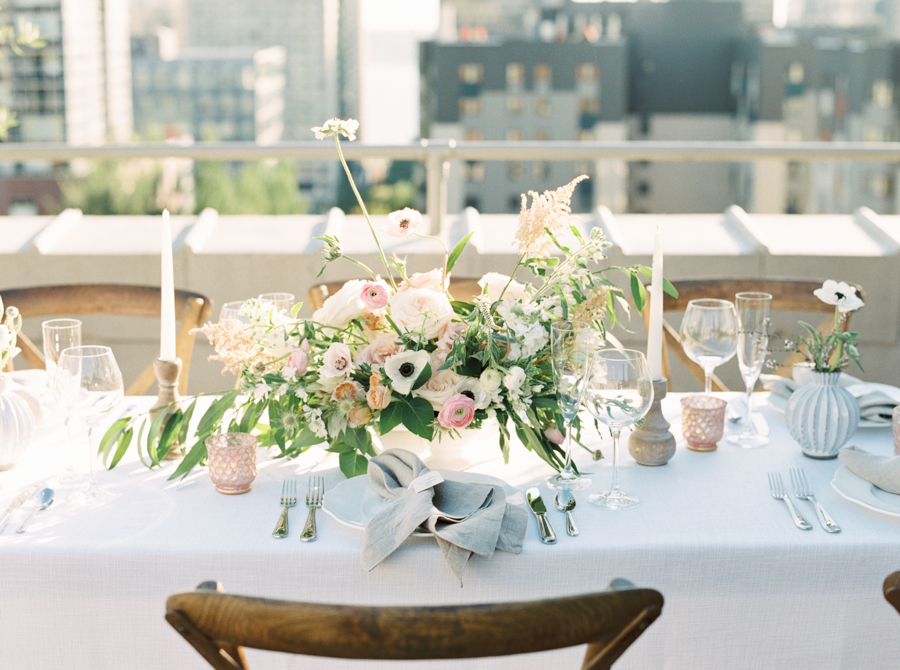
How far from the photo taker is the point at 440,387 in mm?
1228

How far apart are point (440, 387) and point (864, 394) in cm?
76

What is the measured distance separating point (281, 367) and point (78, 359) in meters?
0.25

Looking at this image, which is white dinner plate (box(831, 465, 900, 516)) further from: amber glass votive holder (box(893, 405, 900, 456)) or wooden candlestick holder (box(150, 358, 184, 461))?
wooden candlestick holder (box(150, 358, 184, 461))

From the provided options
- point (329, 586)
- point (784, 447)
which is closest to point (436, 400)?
point (329, 586)

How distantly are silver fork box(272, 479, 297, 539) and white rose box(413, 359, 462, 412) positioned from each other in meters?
0.20

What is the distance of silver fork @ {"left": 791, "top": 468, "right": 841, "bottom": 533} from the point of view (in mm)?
1132

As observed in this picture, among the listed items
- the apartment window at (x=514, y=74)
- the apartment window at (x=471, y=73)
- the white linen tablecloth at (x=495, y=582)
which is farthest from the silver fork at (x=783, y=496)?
the apartment window at (x=514, y=74)

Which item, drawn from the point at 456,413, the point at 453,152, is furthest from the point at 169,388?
the point at 453,152

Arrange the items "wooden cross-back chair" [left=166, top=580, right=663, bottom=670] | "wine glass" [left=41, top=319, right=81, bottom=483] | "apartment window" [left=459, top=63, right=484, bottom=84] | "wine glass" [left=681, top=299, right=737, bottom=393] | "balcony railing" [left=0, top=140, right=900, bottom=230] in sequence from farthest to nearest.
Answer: "apartment window" [left=459, top=63, right=484, bottom=84] → "balcony railing" [left=0, top=140, right=900, bottom=230] → "wine glass" [left=681, top=299, right=737, bottom=393] → "wine glass" [left=41, top=319, right=81, bottom=483] → "wooden cross-back chair" [left=166, top=580, right=663, bottom=670]

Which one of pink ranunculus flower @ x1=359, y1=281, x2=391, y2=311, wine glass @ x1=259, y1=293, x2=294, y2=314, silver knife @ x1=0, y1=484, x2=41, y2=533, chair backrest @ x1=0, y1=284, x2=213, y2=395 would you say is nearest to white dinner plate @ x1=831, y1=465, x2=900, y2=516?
pink ranunculus flower @ x1=359, y1=281, x2=391, y2=311

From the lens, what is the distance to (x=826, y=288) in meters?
1.40

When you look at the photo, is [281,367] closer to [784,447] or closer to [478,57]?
[784,447]

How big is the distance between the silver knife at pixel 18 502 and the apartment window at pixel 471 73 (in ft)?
131

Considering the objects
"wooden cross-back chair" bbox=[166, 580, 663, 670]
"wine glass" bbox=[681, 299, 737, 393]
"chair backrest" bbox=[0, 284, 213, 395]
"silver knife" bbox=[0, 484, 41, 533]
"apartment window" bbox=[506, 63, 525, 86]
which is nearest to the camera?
"wooden cross-back chair" bbox=[166, 580, 663, 670]
